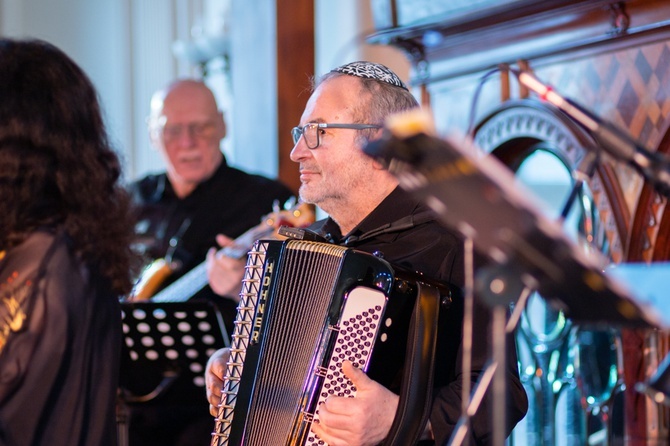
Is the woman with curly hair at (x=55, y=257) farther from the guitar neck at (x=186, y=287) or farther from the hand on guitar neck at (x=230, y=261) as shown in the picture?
the guitar neck at (x=186, y=287)

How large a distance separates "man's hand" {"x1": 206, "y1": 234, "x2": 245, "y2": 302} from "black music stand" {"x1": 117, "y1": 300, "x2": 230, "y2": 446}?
1.31 ft

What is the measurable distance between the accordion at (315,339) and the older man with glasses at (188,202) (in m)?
1.70

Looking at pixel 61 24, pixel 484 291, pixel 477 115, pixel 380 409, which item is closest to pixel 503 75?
pixel 477 115

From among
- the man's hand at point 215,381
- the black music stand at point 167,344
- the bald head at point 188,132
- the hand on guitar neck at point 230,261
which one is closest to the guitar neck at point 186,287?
the hand on guitar neck at point 230,261

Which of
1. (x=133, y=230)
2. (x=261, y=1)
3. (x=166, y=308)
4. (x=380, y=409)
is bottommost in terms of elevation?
(x=380, y=409)

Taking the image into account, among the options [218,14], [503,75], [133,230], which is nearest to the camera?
[133,230]

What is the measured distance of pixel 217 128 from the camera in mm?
5688

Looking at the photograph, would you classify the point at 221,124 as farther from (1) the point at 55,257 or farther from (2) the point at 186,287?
(1) the point at 55,257

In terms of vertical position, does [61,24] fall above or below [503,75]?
above

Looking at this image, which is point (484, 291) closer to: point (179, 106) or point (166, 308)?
point (166, 308)

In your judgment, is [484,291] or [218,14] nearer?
[484,291]

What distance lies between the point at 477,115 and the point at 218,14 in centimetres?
364

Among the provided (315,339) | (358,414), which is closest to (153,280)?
(315,339)

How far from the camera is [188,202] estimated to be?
5504mm
